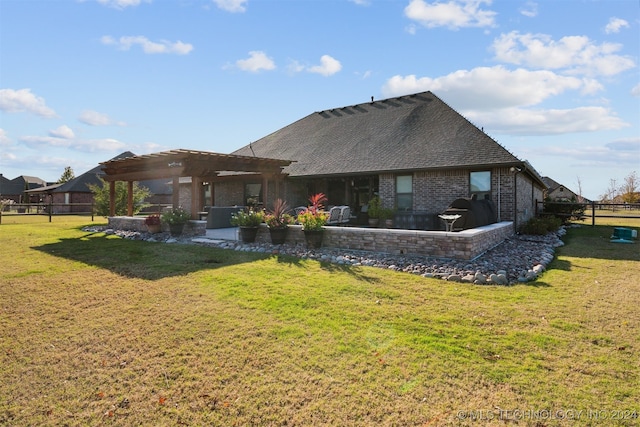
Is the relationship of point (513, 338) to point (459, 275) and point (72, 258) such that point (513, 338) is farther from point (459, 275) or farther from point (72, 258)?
point (72, 258)

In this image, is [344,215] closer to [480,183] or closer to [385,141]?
[385,141]

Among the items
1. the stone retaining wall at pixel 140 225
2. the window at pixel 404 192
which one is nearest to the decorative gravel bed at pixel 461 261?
the stone retaining wall at pixel 140 225

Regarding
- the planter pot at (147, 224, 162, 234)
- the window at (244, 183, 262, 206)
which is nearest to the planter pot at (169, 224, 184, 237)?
the planter pot at (147, 224, 162, 234)

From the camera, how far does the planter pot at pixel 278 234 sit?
1038 cm

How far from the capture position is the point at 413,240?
8.58 metres

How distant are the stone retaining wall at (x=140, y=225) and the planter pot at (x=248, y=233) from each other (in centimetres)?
231

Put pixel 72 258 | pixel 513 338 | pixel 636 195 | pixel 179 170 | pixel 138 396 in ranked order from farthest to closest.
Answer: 1. pixel 636 195
2. pixel 179 170
3. pixel 72 258
4. pixel 513 338
5. pixel 138 396

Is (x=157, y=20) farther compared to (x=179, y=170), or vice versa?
(x=179, y=170)

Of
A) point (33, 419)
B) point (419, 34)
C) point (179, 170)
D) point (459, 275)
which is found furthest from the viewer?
point (179, 170)

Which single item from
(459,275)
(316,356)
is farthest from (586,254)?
(316,356)

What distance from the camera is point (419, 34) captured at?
36.2ft

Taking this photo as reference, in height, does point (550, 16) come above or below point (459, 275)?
above

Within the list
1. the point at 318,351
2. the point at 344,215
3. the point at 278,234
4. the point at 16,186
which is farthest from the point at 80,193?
the point at 318,351

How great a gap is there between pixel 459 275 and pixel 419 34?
8.02 meters
